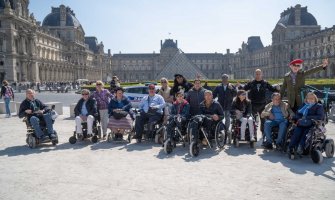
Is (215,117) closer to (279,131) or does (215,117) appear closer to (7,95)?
(279,131)

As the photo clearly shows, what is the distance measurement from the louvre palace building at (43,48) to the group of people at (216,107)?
46565mm

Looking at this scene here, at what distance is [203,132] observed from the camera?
7.54 meters

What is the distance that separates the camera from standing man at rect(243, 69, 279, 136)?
8.52 m

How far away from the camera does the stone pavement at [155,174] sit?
4.79 metres

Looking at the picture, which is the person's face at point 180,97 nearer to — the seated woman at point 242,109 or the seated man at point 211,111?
the seated man at point 211,111

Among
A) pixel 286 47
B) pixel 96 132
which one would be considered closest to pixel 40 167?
pixel 96 132

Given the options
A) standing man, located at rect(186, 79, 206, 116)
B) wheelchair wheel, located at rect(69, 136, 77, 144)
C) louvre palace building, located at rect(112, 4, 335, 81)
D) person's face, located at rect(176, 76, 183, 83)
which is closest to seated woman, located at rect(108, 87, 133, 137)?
wheelchair wheel, located at rect(69, 136, 77, 144)

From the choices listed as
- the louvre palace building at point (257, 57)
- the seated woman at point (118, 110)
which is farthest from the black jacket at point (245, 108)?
the louvre palace building at point (257, 57)

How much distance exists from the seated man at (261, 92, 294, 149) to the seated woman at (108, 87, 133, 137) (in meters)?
3.68

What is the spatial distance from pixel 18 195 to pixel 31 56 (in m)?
55.7

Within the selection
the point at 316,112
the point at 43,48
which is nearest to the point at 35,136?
the point at 316,112

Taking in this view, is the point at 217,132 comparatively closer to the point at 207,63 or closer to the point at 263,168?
the point at 263,168

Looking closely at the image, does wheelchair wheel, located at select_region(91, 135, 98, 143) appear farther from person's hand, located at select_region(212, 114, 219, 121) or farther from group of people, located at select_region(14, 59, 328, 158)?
person's hand, located at select_region(212, 114, 219, 121)

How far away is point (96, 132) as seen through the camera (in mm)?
8852
